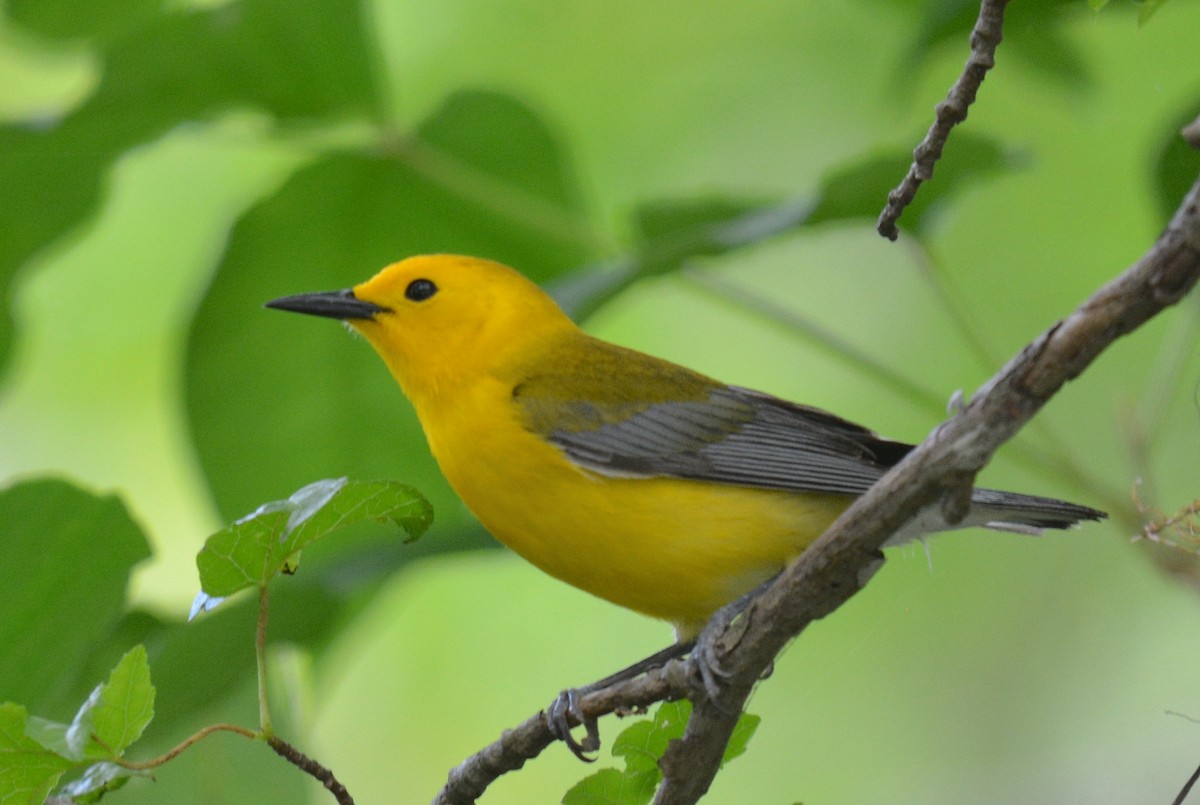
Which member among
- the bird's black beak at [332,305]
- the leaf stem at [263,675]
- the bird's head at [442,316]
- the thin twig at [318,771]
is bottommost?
the thin twig at [318,771]

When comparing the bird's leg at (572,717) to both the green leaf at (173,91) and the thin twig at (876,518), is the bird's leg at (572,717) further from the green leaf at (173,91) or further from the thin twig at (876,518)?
the green leaf at (173,91)

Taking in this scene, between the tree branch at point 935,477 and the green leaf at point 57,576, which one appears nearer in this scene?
the tree branch at point 935,477

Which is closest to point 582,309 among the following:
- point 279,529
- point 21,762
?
point 279,529

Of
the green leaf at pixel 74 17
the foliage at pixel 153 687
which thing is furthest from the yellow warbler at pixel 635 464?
the green leaf at pixel 74 17

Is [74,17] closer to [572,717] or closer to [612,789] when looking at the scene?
[572,717]

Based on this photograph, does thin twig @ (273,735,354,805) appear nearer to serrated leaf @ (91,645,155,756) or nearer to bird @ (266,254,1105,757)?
serrated leaf @ (91,645,155,756)

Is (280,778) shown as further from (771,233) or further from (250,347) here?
(771,233)

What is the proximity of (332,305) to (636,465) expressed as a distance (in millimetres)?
982

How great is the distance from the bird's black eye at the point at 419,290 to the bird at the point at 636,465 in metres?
0.11

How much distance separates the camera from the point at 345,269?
404 centimetres

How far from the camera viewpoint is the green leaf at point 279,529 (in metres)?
1.92

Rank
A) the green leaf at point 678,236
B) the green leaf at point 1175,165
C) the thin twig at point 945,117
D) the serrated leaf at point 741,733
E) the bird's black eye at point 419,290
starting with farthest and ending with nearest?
1. the bird's black eye at point 419,290
2. the green leaf at point 678,236
3. the green leaf at point 1175,165
4. the serrated leaf at point 741,733
5. the thin twig at point 945,117

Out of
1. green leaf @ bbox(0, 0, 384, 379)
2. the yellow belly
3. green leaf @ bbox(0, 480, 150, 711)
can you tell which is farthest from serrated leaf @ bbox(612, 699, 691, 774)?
green leaf @ bbox(0, 0, 384, 379)

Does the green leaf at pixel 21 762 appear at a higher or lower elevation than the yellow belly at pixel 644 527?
lower
